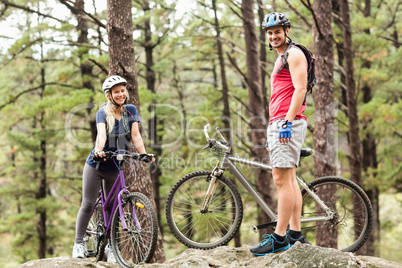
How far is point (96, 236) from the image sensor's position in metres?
4.79

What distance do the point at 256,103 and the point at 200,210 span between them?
581 cm

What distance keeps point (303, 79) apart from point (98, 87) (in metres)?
12.9

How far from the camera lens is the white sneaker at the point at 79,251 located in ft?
15.5

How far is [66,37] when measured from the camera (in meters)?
13.7

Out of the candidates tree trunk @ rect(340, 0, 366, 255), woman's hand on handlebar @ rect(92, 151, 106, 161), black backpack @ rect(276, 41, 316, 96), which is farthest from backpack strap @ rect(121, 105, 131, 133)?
tree trunk @ rect(340, 0, 366, 255)

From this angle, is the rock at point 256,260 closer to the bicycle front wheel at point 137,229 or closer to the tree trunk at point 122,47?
the bicycle front wheel at point 137,229

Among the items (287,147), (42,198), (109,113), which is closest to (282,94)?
(287,147)

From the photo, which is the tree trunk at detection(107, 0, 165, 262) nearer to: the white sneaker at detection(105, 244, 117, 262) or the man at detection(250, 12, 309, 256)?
the white sneaker at detection(105, 244, 117, 262)

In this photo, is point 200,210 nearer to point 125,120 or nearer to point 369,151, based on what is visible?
point 125,120

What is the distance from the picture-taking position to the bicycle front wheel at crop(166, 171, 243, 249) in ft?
14.9

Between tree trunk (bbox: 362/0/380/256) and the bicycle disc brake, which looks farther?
tree trunk (bbox: 362/0/380/256)

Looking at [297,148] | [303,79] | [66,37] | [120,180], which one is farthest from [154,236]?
[66,37]

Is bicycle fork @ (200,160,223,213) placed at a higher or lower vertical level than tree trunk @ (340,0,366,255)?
lower

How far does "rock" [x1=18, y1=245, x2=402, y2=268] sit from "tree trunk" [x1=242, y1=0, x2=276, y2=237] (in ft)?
17.5
